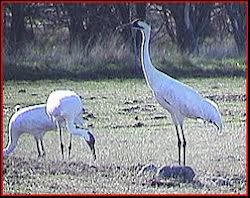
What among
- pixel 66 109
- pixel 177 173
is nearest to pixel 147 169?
pixel 177 173

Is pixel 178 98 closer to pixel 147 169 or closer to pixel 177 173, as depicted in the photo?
pixel 147 169

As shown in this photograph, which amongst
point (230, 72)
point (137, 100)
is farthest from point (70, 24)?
point (137, 100)

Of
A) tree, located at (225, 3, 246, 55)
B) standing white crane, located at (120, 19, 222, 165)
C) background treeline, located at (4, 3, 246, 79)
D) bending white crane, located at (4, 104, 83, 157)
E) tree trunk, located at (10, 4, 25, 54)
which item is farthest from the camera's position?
tree, located at (225, 3, 246, 55)

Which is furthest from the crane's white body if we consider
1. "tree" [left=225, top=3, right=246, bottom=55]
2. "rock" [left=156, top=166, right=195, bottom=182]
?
"tree" [left=225, top=3, right=246, bottom=55]

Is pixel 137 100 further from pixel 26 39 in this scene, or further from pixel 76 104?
pixel 26 39

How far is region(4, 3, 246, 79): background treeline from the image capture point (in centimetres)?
1789

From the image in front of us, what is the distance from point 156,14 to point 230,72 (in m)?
6.08

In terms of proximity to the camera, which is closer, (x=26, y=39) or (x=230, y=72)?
(x=230, y=72)

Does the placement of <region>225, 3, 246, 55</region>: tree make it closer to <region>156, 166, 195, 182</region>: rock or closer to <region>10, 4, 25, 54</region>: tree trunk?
<region>10, 4, 25, 54</region>: tree trunk

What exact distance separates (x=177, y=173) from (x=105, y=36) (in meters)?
14.6

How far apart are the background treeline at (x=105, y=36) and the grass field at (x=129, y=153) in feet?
14.2

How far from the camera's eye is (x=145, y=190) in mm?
5988

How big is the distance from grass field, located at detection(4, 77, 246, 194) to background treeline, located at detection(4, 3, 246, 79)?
4325 millimetres

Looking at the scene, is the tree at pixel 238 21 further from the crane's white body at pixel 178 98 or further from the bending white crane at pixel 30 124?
the crane's white body at pixel 178 98
